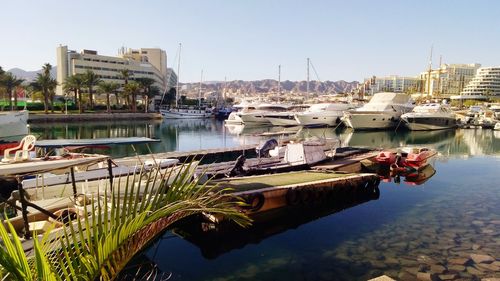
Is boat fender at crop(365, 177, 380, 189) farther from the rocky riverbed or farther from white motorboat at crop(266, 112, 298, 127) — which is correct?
white motorboat at crop(266, 112, 298, 127)

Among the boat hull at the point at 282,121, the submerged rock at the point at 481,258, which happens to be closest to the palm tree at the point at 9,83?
the boat hull at the point at 282,121

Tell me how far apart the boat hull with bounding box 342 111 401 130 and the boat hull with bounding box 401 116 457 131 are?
288 cm

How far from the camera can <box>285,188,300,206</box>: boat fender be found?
16547 millimetres

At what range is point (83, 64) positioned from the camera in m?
131

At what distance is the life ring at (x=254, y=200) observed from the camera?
595 inches

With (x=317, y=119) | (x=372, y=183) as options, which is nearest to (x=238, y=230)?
(x=372, y=183)

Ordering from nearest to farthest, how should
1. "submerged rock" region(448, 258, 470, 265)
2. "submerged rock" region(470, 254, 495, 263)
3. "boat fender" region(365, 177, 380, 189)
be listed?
"submerged rock" region(448, 258, 470, 265) → "submerged rock" region(470, 254, 495, 263) → "boat fender" region(365, 177, 380, 189)

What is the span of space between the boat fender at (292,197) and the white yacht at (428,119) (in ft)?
201

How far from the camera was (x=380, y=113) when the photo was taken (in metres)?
73.6

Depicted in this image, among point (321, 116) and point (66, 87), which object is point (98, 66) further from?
point (321, 116)

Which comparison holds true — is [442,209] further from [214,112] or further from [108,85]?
[214,112]

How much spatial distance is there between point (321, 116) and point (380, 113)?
11.7m

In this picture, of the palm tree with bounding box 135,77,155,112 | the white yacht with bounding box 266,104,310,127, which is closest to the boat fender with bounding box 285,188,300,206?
the white yacht with bounding box 266,104,310,127

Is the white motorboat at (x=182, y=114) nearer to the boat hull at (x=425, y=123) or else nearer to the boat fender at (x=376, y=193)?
the boat hull at (x=425, y=123)
